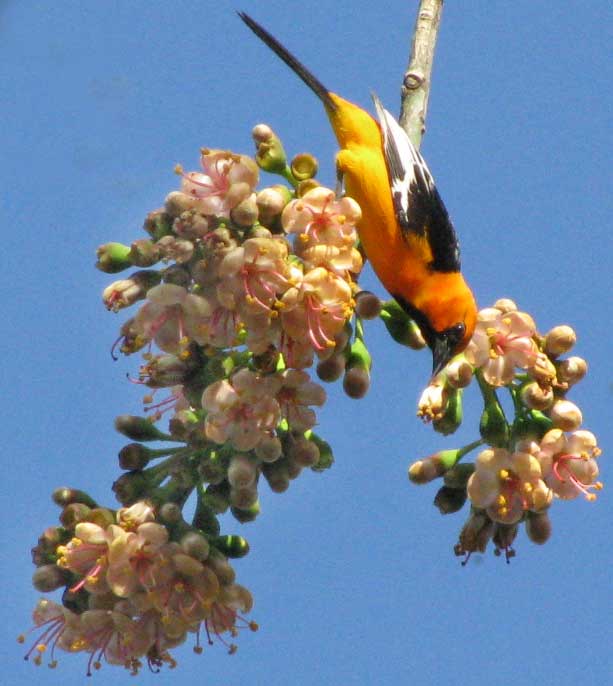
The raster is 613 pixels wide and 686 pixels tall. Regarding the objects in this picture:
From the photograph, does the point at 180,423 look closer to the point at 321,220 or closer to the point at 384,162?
the point at 321,220

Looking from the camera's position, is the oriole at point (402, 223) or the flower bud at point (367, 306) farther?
the oriole at point (402, 223)

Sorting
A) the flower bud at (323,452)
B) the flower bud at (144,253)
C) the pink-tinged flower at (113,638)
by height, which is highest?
the flower bud at (144,253)

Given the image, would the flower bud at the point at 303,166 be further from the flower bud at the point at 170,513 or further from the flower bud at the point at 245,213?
A: the flower bud at the point at 170,513

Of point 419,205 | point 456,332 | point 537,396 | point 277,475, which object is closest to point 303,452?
point 277,475

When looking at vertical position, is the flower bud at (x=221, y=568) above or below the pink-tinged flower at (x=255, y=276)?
below

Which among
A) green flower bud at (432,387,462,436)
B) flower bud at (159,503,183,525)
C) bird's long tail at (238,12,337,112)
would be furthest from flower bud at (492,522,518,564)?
bird's long tail at (238,12,337,112)

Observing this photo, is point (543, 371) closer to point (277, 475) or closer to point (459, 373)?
point (459, 373)

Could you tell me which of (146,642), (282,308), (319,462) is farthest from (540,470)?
(146,642)

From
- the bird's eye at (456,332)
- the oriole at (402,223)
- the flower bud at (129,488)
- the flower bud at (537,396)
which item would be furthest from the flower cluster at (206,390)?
the oriole at (402,223)

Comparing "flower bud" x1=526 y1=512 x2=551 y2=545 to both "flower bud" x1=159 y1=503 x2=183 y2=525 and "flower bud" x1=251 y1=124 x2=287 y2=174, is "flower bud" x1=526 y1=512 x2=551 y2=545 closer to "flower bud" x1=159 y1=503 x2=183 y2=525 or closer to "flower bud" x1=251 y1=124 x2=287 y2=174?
"flower bud" x1=159 y1=503 x2=183 y2=525
